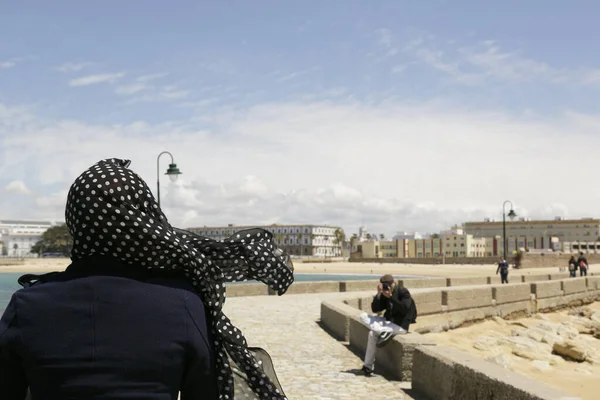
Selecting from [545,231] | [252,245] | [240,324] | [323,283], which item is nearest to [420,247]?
[545,231]

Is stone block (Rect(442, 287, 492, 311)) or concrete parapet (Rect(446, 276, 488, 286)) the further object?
concrete parapet (Rect(446, 276, 488, 286))

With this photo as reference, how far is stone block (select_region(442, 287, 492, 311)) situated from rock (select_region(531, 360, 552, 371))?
4.48m

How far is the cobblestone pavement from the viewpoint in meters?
8.20

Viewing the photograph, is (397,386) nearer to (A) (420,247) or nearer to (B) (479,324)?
(B) (479,324)

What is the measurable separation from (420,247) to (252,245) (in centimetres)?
→ 17421

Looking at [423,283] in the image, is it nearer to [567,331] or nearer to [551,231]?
[567,331]

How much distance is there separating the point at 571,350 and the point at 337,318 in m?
6.04

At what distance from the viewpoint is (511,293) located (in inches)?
898

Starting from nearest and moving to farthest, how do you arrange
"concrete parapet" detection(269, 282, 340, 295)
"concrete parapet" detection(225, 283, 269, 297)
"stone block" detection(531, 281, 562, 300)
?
"concrete parapet" detection(225, 283, 269, 297) → "stone block" detection(531, 281, 562, 300) → "concrete parapet" detection(269, 282, 340, 295)

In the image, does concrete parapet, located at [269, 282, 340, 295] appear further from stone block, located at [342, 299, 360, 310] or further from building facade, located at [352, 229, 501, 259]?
building facade, located at [352, 229, 501, 259]

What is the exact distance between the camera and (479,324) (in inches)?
820

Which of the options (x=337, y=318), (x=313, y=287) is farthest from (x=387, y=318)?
(x=313, y=287)

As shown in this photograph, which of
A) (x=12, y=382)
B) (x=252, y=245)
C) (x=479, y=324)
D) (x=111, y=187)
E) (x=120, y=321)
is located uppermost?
(x=111, y=187)

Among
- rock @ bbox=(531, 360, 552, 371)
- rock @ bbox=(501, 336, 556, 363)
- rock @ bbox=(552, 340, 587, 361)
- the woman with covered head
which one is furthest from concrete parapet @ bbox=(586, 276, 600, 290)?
the woman with covered head
